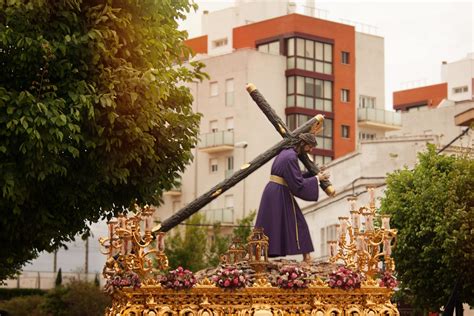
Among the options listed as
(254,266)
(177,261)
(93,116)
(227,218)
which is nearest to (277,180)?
(254,266)

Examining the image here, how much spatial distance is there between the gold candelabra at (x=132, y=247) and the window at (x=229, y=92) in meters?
60.3

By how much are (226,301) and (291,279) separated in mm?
1251

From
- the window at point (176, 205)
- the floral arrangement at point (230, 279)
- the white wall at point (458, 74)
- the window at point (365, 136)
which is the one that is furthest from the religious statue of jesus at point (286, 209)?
the white wall at point (458, 74)

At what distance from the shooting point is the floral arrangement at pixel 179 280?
24.7 meters

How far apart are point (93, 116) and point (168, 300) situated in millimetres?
3588

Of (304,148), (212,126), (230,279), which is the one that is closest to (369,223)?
(230,279)

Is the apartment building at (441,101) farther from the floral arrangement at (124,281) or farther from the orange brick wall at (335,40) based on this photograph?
the floral arrangement at (124,281)

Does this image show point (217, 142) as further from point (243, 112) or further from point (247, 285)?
point (247, 285)

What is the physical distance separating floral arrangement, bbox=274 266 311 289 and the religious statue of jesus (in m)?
3.63

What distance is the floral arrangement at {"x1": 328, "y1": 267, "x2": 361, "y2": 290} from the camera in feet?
83.3

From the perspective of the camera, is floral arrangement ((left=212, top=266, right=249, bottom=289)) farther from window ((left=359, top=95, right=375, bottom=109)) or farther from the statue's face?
window ((left=359, top=95, right=375, bottom=109))

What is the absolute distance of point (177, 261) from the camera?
72.1 m

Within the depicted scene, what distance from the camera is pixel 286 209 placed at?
29.2 meters

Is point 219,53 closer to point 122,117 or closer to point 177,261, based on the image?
point 177,261
